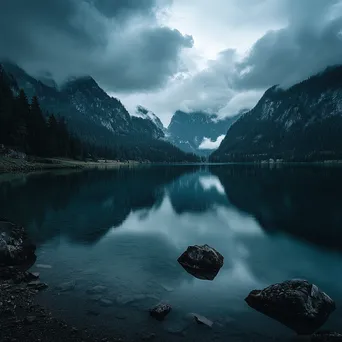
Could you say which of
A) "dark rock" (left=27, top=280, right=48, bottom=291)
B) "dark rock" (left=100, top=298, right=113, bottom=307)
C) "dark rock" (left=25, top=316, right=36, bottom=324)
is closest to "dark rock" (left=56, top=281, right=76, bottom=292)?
"dark rock" (left=27, top=280, right=48, bottom=291)

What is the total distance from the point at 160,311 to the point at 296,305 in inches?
245

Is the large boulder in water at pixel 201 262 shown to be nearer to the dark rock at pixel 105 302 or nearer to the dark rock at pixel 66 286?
the dark rock at pixel 105 302

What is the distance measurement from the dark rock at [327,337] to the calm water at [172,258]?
108 cm

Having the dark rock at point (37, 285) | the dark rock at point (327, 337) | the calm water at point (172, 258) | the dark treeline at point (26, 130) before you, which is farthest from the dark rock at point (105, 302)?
the dark treeline at point (26, 130)

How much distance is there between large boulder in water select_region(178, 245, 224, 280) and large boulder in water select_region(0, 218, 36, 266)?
10.8 meters

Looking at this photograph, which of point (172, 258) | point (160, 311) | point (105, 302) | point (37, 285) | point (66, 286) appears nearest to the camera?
point (160, 311)

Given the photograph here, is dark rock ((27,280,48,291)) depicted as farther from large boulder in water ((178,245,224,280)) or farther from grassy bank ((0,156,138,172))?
grassy bank ((0,156,138,172))

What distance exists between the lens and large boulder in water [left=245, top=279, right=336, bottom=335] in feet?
37.5

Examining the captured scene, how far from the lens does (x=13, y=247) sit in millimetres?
17453

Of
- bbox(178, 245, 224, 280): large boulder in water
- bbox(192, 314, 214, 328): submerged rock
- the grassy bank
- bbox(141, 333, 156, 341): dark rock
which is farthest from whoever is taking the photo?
the grassy bank

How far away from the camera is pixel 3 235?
17641 mm

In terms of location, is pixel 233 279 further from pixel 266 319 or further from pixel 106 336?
pixel 106 336

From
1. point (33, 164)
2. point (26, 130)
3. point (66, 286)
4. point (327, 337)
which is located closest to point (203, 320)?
point (327, 337)

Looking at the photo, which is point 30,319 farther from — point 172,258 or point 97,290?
point 172,258
